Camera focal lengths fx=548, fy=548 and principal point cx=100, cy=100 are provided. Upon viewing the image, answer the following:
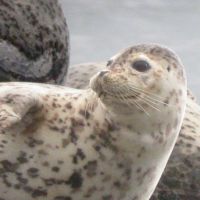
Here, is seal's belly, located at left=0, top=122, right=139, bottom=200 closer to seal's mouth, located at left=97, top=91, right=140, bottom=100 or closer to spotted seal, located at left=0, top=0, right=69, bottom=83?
seal's mouth, located at left=97, top=91, right=140, bottom=100

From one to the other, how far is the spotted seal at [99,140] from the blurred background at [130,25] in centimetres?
1375

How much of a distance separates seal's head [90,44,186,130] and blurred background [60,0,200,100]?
13643 millimetres

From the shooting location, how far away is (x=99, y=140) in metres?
3.00

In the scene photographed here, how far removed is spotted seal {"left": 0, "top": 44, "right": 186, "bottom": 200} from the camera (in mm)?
2914

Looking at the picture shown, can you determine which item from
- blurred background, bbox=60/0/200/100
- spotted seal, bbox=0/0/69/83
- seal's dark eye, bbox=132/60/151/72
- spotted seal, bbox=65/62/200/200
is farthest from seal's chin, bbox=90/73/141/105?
blurred background, bbox=60/0/200/100

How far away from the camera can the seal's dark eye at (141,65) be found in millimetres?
3000

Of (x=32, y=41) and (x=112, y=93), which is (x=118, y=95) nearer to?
(x=112, y=93)

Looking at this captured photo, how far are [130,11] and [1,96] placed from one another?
52.1ft

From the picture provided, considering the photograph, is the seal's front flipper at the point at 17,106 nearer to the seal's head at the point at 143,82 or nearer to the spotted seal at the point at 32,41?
the seal's head at the point at 143,82

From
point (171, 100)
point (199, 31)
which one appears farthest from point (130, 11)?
point (171, 100)

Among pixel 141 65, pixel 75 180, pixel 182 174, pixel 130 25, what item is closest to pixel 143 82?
pixel 141 65

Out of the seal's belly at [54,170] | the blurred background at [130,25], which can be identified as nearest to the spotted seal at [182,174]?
the seal's belly at [54,170]

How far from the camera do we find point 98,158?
117 inches

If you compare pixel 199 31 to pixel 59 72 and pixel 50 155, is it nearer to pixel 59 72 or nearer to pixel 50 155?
pixel 59 72
